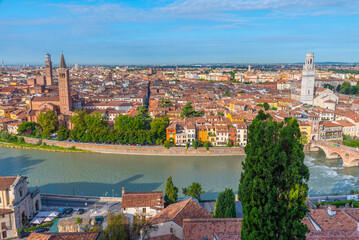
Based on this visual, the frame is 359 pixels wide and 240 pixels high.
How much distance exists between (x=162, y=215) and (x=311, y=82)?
1005 inches

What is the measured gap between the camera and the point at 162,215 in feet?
21.4

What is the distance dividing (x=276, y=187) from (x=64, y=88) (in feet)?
63.1

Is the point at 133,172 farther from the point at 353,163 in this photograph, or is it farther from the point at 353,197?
the point at 353,163

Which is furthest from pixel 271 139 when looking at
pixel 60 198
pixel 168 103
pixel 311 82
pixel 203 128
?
pixel 311 82

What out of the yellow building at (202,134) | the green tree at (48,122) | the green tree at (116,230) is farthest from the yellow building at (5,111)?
the green tree at (116,230)

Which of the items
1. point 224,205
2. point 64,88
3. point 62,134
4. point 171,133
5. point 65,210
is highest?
point 64,88

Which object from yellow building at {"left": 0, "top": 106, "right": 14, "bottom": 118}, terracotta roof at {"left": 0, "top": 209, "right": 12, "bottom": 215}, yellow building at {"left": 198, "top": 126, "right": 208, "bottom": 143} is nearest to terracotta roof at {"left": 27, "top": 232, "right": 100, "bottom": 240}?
terracotta roof at {"left": 0, "top": 209, "right": 12, "bottom": 215}

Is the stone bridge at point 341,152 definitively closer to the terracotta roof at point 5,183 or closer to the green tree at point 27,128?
the terracotta roof at point 5,183

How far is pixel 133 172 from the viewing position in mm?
12859

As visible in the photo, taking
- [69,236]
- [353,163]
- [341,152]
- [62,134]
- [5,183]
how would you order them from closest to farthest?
[69,236], [5,183], [353,163], [341,152], [62,134]

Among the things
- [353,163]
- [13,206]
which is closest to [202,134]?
[353,163]

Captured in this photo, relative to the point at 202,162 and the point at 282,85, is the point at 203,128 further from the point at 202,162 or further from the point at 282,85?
the point at 282,85

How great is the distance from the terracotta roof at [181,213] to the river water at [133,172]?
148 inches

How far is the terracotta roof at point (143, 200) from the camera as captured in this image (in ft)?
24.5
